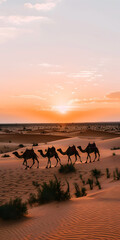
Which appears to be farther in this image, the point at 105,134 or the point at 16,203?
the point at 105,134

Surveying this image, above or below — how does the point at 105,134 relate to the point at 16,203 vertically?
above

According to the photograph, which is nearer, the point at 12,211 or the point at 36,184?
the point at 12,211

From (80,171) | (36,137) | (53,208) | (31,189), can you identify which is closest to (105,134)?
(36,137)

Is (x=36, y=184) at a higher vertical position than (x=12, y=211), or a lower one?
lower

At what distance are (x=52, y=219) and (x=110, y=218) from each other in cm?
131

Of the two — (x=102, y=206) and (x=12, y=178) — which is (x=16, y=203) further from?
(x=12, y=178)

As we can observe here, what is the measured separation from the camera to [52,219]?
5.65 m

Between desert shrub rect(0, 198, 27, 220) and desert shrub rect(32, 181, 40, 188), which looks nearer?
desert shrub rect(0, 198, 27, 220)

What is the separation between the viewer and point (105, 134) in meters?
55.8

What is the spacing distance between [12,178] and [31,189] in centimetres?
268

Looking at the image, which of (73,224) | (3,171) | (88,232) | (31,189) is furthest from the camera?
(3,171)

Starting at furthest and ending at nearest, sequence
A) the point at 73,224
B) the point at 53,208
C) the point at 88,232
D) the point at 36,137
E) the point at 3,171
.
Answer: the point at 36,137, the point at 3,171, the point at 53,208, the point at 73,224, the point at 88,232

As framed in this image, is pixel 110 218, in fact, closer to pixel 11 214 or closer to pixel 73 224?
pixel 73 224

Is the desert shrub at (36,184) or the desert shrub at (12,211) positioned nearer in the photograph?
the desert shrub at (12,211)
